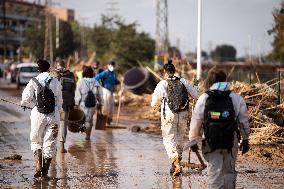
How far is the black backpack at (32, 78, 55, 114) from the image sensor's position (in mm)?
10711

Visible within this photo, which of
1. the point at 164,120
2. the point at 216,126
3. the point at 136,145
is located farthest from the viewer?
the point at 136,145

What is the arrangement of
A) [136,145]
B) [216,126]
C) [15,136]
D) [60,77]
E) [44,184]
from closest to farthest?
[216,126] → [44,184] → [60,77] → [136,145] → [15,136]

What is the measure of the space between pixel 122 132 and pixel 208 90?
450 inches

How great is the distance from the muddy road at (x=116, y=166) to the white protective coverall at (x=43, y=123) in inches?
21.2

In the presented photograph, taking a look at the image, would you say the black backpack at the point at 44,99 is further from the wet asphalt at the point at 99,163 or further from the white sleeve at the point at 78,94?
the white sleeve at the point at 78,94

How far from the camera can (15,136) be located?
17250mm

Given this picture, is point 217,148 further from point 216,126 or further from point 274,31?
point 274,31

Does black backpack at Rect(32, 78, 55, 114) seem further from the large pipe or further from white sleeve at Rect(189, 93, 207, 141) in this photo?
the large pipe

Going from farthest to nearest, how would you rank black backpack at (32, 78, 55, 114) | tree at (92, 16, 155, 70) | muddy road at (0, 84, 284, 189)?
tree at (92, 16, 155, 70) < black backpack at (32, 78, 55, 114) < muddy road at (0, 84, 284, 189)

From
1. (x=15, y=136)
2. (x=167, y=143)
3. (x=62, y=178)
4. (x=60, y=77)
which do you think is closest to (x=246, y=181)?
(x=167, y=143)

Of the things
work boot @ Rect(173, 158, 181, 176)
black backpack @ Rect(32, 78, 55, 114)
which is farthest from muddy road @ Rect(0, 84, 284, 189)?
black backpack @ Rect(32, 78, 55, 114)

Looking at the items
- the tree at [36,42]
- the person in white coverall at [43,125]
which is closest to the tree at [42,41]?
the tree at [36,42]

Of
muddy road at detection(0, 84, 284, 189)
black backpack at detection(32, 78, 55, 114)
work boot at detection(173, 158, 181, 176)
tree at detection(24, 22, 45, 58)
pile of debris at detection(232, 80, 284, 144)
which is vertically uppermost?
tree at detection(24, 22, 45, 58)

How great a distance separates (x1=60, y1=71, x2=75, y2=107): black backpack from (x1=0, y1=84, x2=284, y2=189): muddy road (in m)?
1.06
